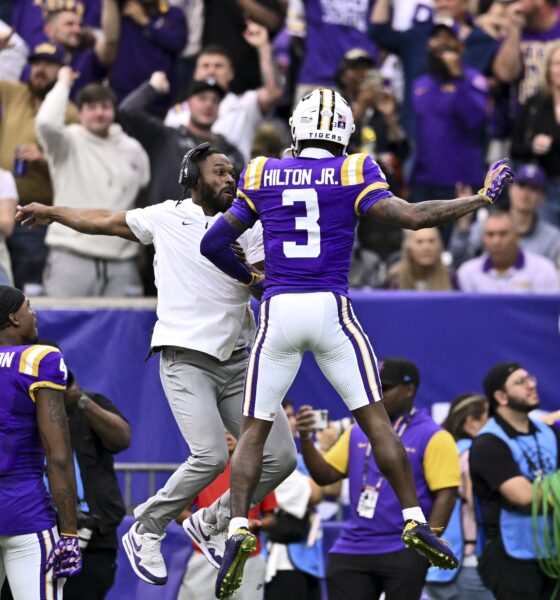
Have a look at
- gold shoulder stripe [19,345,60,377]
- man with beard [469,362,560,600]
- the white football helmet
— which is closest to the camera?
man with beard [469,362,560,600]

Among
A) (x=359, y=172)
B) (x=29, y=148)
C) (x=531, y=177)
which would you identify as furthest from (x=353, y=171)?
(x=531, y=177)

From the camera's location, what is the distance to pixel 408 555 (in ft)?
30.0

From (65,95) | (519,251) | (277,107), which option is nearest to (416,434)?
(519,251)

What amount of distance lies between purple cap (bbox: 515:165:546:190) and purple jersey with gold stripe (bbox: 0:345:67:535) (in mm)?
6424

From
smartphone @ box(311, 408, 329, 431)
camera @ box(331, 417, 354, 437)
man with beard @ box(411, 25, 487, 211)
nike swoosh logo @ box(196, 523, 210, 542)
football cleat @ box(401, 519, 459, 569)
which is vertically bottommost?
nike swoosh logo @ box(196, 523, 210, 542)

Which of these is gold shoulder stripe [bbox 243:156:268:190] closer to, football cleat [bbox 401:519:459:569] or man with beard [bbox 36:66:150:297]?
football cleat [bbox 401:519:459:569]

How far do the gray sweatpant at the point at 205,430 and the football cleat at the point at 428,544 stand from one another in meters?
1.08

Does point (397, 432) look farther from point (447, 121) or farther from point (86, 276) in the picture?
point (447, 121)

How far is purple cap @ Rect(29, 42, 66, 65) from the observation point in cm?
1284

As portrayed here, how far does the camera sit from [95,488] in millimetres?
8914

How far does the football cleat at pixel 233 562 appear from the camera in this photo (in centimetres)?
727

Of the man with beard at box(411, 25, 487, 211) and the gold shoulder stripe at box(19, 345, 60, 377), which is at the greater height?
the man with beard at box(411, 25, 487, 211)

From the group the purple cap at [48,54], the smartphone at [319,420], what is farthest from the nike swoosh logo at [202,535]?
the purple cap at [48,54]

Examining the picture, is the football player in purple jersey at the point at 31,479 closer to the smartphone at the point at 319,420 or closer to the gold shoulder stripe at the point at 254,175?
the gold shoulder stripe at the point at 254,175
